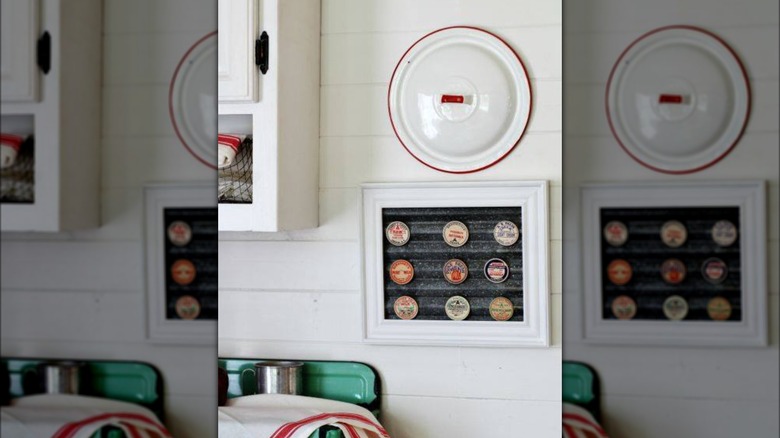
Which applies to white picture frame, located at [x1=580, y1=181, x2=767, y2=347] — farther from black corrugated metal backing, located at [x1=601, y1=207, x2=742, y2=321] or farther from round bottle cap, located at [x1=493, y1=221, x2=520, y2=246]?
round bottle cap, located at [x1=493, y1=221, x2=520, y2=246]

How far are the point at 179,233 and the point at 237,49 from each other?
2.12ft

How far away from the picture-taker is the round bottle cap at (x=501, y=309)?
0.79 metres

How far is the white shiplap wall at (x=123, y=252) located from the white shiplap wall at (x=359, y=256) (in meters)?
0.75

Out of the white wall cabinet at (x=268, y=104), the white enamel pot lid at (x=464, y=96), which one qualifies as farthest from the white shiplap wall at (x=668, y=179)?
the white enamel pot lid at (x=464, y=96)

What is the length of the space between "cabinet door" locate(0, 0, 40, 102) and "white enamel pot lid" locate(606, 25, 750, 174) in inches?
1.1

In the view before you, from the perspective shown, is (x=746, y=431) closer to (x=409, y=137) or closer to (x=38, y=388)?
(x=38, y=388)

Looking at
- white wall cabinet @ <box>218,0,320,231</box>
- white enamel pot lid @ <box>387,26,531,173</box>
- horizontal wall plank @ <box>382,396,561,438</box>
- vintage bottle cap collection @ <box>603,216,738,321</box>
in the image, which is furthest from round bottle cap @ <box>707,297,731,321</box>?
horizontal wall plank @ <box>382,396,561,438</box>

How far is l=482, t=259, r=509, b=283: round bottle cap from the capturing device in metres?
0.79

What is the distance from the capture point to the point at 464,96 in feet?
2.45

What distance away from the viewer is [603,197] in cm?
3

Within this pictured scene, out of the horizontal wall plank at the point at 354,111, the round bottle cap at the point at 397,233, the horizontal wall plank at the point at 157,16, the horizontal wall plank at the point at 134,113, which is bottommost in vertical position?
the round bottle cap at the point at 397,233

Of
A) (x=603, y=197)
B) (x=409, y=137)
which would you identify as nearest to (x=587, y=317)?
(x=603, y=197)

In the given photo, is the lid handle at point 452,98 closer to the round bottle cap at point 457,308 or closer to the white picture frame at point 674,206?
the round bottle cap at point 457,308

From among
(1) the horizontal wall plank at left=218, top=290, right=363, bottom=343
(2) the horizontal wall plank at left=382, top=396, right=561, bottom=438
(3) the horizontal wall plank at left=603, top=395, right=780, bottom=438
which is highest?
(3) the horizontal wall plank at left=603, top=395, right=780, bottom=438
